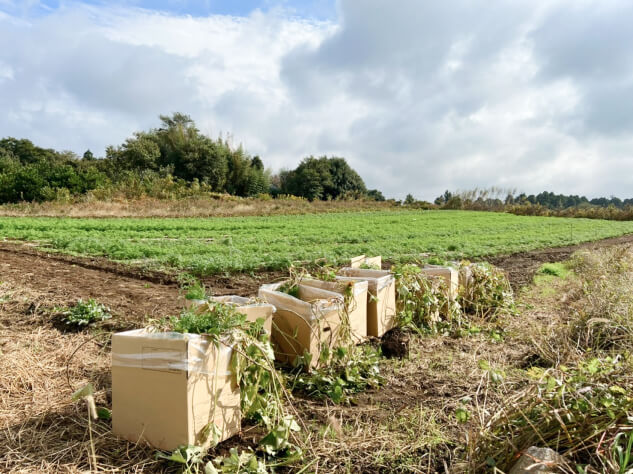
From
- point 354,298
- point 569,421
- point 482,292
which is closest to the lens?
point 569,421

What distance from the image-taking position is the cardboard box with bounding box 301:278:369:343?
12.6 feet

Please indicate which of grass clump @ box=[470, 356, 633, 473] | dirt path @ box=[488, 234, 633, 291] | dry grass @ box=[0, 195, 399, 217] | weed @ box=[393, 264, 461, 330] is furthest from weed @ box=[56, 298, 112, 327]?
dry grass @ box=[0, 195, 399, 217]

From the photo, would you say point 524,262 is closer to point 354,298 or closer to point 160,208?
point 354,298

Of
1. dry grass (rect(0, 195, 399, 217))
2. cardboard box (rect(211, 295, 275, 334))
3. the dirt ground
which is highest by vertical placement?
dry grass (rect(0, 195, 399, 217))

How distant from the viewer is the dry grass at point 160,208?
24.8 metres

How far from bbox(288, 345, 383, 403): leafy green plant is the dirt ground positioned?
0.11 m

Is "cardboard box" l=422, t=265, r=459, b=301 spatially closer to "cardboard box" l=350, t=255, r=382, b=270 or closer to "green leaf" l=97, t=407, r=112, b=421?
"cardboard box" l=350, t=255, r=382, b=270

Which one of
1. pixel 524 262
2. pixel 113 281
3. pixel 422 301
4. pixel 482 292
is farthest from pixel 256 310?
pixel 524 262

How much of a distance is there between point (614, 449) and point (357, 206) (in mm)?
41443

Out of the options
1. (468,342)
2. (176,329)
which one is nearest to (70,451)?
(176,329)

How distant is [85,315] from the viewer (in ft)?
14.6

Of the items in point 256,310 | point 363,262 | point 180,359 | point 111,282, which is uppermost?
point 363,262

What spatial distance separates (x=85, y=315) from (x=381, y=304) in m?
3.14

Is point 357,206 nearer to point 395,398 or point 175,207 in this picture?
point 175,207
